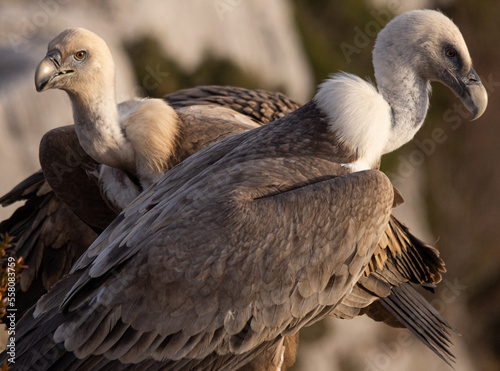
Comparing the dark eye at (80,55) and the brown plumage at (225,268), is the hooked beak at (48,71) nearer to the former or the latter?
the dark eye at (80,55)

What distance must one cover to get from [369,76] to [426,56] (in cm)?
507

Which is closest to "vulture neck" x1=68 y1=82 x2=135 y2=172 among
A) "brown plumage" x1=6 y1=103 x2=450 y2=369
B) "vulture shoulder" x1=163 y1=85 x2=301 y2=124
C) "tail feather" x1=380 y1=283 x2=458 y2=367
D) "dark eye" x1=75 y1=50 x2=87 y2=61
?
"dark eye" x1=75 y1=50 x2=87 y2=61

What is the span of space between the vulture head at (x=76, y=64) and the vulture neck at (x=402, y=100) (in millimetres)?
1560

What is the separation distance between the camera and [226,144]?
389 centimetres

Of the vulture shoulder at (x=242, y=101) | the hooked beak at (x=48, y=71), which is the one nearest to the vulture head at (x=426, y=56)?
the vulture shoulder at (x=242, y=101)

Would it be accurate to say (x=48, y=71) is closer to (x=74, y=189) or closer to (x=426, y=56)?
(x=74, y=189)

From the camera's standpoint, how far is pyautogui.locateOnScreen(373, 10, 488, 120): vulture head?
3906 mm

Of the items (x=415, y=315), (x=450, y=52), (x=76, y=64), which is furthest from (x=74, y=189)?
→ (x=450, y=52)

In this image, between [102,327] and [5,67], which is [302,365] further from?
[102,327]

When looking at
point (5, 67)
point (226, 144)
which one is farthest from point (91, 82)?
point (5, 67)

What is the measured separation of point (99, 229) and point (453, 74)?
2.44 meters

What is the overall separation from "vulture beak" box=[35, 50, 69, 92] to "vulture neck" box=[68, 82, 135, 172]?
0.63 ft

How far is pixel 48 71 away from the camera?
3939 mm

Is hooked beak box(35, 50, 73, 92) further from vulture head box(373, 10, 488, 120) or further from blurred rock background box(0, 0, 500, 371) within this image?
blurred rock background box(0, 0, 500, 371)
